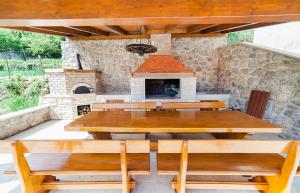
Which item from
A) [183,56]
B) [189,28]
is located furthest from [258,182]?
[183,56]

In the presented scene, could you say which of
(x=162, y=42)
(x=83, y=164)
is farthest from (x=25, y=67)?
(x=83, y=164)

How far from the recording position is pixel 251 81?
4285 mm

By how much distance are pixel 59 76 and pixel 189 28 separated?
13.8 ft

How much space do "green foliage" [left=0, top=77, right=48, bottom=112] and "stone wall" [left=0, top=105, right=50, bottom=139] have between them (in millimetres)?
1338

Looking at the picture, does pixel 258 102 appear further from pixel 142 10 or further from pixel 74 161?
pixel 74 161

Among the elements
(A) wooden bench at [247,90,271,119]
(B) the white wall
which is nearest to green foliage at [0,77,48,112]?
(A) wooden bench at [247,90,271,119]

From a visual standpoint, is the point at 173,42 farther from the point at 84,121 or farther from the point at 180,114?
the point at 84,121

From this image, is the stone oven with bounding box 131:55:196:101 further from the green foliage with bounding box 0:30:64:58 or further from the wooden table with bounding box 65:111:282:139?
the green foliage with bounding box 0:30:64:58

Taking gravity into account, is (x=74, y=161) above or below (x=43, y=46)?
below

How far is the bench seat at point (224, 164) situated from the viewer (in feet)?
4.98

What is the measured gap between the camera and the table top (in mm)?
1987

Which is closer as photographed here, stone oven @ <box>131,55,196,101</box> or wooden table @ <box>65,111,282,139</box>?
wooden table @ <box>65,111,282,139</box>

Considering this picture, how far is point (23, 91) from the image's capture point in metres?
6.08

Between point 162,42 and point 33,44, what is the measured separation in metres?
9.23
